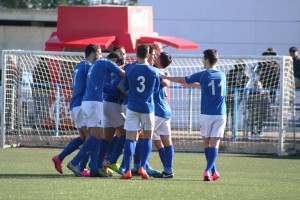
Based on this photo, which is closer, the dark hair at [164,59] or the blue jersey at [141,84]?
the blue jersey at [141,84]

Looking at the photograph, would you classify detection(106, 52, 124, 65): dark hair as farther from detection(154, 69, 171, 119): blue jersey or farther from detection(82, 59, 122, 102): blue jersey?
detection(154, 69, 171, 119): blue jersey

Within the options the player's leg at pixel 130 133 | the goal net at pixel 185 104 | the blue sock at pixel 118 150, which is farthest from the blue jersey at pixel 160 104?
the goal net at pixel 185 104

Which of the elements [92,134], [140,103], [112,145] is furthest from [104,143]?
[140,103]

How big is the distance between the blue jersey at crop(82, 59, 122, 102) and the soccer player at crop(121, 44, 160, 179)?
1.02ft

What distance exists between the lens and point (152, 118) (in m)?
12.8

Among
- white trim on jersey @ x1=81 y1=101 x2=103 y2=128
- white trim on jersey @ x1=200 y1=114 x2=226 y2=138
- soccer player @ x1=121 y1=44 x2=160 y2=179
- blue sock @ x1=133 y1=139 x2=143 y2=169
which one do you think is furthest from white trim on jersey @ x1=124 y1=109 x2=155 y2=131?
blue sock @ x1=133 y1=139 x2=143 y2=169

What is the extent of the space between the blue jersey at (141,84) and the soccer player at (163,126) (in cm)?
55

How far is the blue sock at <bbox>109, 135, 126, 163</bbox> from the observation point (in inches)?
542

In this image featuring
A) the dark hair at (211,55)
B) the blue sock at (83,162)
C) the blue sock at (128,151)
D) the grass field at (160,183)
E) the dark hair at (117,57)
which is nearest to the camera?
the grass field at (160,183)

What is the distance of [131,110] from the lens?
12773 mm

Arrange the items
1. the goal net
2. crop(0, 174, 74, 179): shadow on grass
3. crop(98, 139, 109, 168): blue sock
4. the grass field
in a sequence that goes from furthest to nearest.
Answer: the goal net, crop(98, 139, 109, 168): blue sock, crop(0, 174, 74, 179): shadow on grass, the grass field

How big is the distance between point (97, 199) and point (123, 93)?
3.75 meters

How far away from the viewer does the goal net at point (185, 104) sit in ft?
65.6

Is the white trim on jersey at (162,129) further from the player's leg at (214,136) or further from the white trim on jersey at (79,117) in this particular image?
the white trim on jersey at (79,117)
